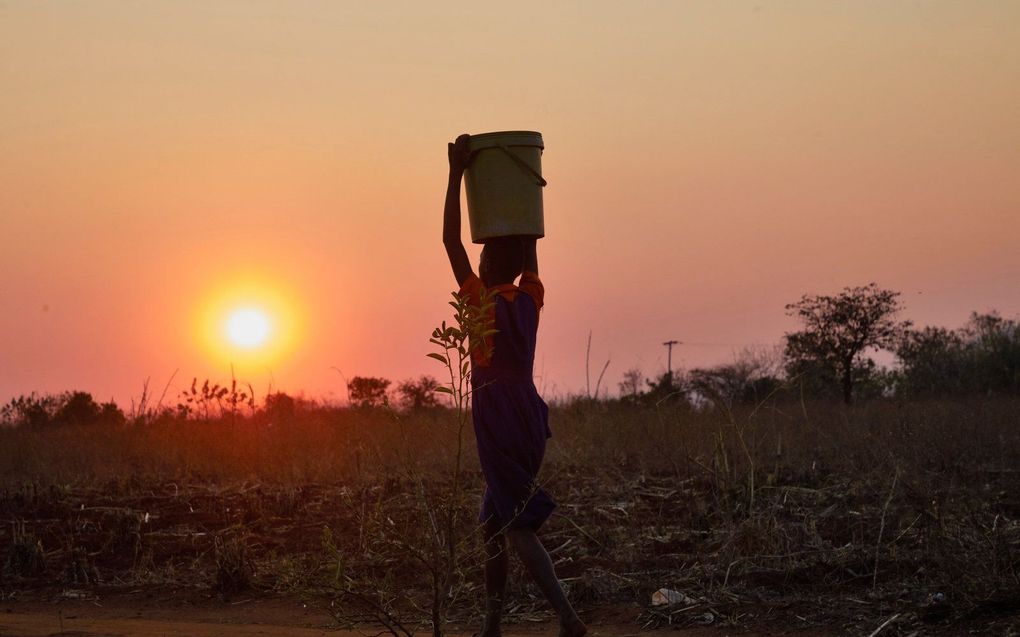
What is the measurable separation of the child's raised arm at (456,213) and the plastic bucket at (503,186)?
4 cm

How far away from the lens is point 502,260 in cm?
447

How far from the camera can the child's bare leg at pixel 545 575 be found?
165 inches

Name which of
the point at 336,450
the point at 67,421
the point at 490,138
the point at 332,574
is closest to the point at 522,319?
the point at 490,138

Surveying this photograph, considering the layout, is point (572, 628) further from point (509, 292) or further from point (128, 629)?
point (128, 629)

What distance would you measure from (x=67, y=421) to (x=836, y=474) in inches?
644

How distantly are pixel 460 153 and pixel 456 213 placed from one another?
0.25m

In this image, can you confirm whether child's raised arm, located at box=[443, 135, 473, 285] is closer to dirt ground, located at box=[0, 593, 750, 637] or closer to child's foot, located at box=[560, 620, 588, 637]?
child's foot, located at box=[560, 620, 588, 637]

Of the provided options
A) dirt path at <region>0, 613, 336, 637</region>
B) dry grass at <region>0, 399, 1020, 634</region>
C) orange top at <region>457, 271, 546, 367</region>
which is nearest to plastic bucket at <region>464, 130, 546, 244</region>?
orange top at <region>457, 271, 546, 367</region>

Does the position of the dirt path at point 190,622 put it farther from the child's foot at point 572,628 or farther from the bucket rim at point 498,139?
the bucket rim at point 498,139

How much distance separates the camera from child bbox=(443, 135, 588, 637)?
4246 mm

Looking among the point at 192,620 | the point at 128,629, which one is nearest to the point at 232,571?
the point at 192,620

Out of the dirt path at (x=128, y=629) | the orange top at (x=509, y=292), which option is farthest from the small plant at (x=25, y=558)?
the orange top at (x=509, y=292)

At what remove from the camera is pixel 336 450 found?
10484mm

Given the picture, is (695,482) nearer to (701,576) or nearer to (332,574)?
(701,576)
